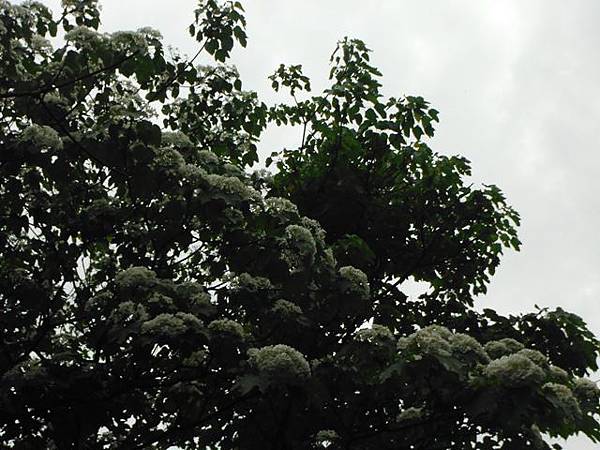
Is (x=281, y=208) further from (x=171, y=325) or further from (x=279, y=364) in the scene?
(x=279, y=364)

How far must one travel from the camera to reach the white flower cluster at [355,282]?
6.73m

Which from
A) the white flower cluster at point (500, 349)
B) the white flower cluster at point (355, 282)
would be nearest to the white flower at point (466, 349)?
the white flower cluster at point (500, 349)

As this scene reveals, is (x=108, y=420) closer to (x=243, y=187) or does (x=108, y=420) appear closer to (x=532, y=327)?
(x=243, y=187)

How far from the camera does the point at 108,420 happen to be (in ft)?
22.2

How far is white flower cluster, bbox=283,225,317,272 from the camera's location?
6.31 meters

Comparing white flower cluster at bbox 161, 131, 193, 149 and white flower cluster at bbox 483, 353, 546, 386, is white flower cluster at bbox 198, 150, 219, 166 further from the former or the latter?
white flower cluster at bbox 483, 353, 546, 386

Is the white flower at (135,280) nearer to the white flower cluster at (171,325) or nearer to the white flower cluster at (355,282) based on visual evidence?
the white flower cluster at (171,325)

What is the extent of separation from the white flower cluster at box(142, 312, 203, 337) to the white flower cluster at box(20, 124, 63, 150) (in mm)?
1859

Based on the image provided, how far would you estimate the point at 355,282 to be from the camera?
268 inches

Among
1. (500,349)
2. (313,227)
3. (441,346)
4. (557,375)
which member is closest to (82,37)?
(313,227)

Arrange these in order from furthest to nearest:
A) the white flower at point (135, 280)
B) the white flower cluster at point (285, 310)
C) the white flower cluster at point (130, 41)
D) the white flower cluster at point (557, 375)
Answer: the white flower cluster at point (130, 41) < the white flower cluster at point (285, 310) < the white flower at point (135, 280) < the white flower cluster at point (557, 375)

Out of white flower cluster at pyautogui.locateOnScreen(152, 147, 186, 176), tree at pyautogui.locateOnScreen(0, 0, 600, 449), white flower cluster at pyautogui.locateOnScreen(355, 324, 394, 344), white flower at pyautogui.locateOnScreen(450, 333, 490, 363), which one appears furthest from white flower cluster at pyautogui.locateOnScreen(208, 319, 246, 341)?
white flower at pyautogui.locateOnScreen(450, 333, 490, 363)

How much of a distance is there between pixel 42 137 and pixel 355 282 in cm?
312

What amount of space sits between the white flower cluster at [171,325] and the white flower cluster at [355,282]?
1545 mm
